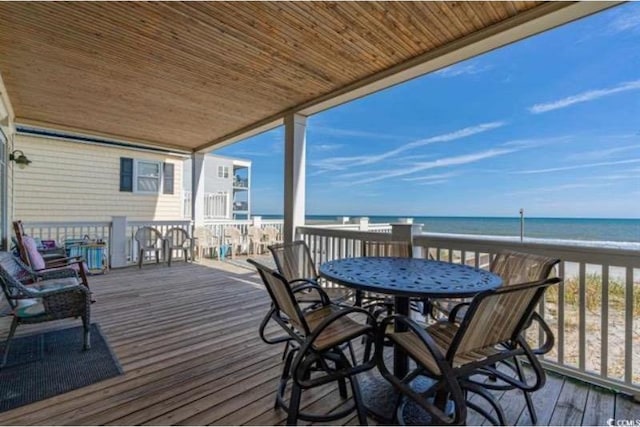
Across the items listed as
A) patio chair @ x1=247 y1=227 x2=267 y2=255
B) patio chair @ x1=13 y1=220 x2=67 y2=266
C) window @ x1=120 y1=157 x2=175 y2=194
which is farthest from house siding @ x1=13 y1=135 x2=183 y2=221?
patio chair @ x1=13 y1=220 x2=67 y2=266

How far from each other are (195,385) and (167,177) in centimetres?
819

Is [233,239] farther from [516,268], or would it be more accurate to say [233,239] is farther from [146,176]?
[516,268]

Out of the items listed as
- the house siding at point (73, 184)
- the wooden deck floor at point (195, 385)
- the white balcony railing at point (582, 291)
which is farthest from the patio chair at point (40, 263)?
the house siding at point (73, 184)

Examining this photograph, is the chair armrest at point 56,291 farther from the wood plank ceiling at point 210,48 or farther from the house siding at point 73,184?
the house siding at point 73,184

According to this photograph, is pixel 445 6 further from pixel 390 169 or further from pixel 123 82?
pixel 390 169

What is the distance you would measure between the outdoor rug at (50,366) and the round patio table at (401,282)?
6.23 feet

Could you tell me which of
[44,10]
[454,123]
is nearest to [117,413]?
[44,10]

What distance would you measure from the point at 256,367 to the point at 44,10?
348 cm

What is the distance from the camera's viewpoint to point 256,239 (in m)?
8.45

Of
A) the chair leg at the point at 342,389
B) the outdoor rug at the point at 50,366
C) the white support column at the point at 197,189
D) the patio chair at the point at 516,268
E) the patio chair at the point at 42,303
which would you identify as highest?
the white support column at the point at 197,189

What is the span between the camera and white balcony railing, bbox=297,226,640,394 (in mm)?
2023

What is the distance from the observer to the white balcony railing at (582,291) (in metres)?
2.02

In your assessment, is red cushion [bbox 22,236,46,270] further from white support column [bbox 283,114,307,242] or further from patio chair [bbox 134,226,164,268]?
white support column [bbox 283,114,307,242]

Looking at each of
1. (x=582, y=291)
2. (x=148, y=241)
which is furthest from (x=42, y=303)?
(x=148, y=241)
